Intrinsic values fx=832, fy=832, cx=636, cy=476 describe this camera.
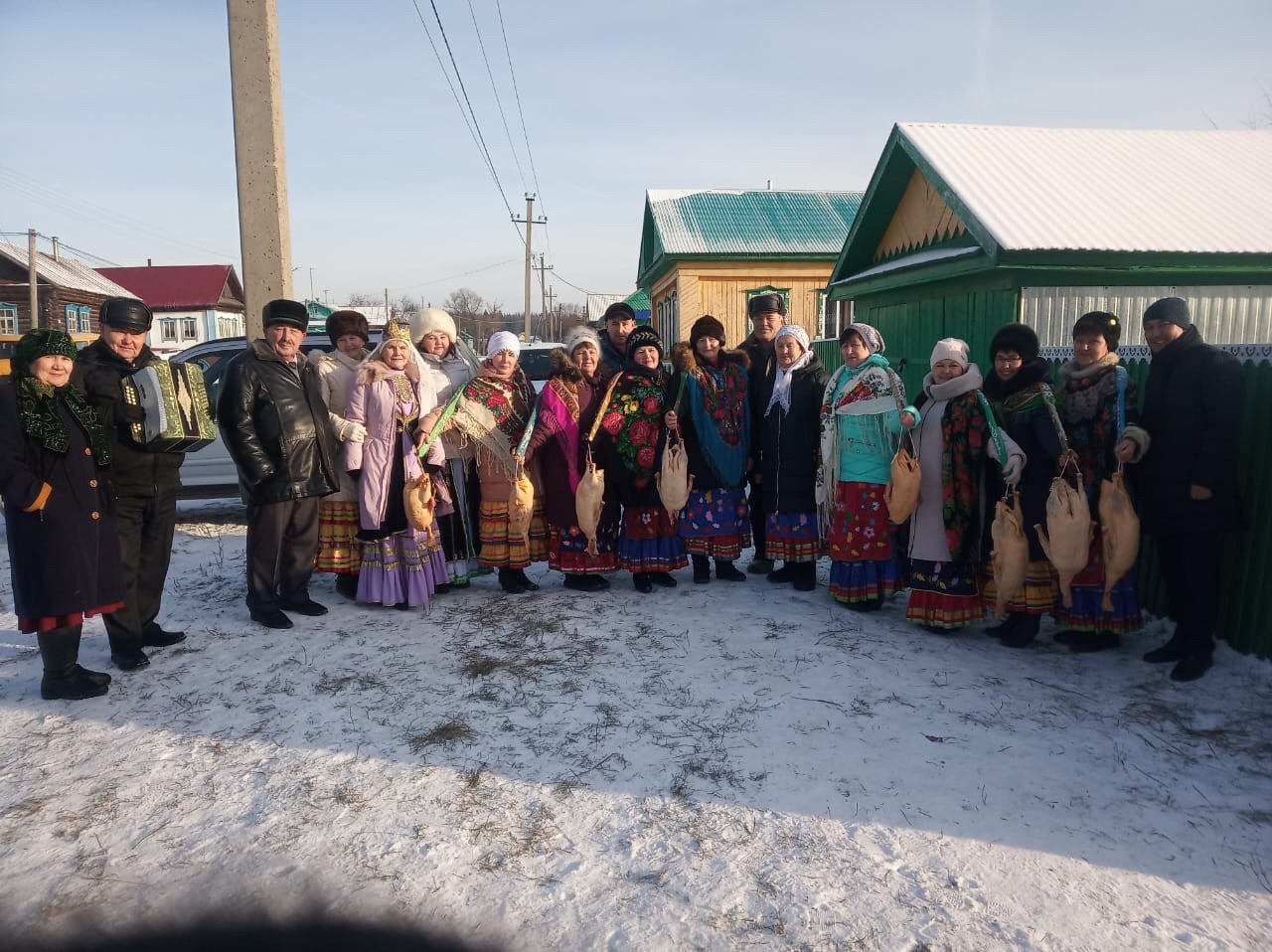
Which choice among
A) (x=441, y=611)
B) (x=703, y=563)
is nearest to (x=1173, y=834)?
(x=703, y=563)

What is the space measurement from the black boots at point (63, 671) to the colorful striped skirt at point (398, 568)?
1531 millimetres

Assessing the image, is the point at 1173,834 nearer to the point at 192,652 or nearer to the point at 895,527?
the point at 895,527

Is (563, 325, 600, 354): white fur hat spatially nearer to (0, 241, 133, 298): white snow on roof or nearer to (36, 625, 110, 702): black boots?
(36, 625, 110, 702): black boots

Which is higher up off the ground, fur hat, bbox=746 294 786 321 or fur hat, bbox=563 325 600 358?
fur hat, bbox=746 294 786 321

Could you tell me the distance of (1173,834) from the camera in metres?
2.70

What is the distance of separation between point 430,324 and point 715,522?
2.17 metres

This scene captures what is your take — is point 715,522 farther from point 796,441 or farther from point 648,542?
point 796,441

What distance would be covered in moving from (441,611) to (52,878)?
2.62 metres

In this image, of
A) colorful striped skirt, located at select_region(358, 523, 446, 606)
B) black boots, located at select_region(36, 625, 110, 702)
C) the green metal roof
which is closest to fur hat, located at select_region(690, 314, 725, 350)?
colorful striped skirt, located at select_region(358, 523, 446, 606)

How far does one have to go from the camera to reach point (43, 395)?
357cm

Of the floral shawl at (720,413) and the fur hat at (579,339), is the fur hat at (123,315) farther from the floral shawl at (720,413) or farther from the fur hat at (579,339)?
the floral shawl at (720,413)

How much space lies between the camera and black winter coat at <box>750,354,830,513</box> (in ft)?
17.1

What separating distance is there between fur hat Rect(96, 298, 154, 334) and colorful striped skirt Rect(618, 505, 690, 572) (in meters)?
2.87

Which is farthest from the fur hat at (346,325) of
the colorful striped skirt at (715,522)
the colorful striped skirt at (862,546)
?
the colorful striped skirt at (862,546)
